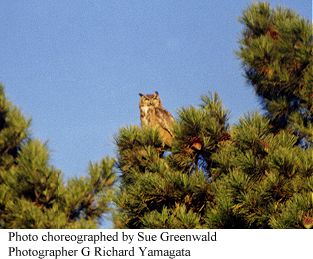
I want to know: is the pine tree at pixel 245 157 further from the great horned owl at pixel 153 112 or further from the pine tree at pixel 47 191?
the pine tree at pixel 47 191

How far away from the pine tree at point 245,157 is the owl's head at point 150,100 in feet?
5.35

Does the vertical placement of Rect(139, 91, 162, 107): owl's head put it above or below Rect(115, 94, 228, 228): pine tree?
above

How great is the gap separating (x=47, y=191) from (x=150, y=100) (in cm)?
160

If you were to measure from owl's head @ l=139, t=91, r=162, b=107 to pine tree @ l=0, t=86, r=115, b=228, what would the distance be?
977 mm

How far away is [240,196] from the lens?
13.5 ft

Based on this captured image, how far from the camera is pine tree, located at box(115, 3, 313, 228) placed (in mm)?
4152

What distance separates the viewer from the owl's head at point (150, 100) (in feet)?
22.9

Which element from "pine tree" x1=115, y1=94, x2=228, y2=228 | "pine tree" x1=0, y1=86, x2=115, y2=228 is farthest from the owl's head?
"pine tree" x1=115, y1=94, x2=228, y2=228

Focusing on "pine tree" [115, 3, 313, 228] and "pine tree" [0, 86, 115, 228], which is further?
"pine tree" [0, 86, 115, 228]

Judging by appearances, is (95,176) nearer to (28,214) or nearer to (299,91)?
(28,214)

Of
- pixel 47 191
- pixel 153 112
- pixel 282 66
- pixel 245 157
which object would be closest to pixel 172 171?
pixel 245 157

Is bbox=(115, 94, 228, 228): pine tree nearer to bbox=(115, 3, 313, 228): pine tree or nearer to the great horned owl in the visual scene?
bbox=(115, 3, 313, 228): pine tree

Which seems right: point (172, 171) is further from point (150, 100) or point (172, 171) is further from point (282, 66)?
point (150, 100)

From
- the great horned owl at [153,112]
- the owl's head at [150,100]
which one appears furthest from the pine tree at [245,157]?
the owl's head at [150,100]
